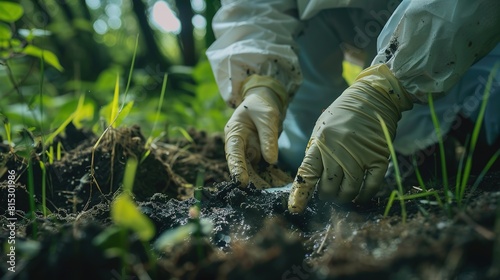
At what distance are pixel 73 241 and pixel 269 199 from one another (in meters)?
0.66

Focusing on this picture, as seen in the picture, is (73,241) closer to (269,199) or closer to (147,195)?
(269,199)

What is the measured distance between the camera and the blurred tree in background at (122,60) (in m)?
3.13

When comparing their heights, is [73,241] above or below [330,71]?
above

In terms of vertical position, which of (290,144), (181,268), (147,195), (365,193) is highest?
(181,268)

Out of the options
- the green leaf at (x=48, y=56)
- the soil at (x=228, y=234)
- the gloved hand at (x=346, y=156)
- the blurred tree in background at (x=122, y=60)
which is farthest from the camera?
the blurred tree in background at (x=122, y=60)

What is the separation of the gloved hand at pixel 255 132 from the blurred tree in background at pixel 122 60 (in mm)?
1136

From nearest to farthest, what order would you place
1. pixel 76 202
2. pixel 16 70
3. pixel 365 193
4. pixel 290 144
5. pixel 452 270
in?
1. pixel 452 270
2. pixel 365 193
3. pixel 76 202
4. pixel 290 144
5. pixel 16 70

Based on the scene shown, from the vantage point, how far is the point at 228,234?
3.92ft

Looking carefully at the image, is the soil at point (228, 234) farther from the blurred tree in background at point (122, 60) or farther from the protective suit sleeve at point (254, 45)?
the blurred tree in background at point (122, 60)

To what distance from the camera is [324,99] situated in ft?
7.59

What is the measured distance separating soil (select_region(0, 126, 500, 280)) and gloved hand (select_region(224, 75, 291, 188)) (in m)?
0.18

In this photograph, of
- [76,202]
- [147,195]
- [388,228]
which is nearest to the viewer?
[388,228]

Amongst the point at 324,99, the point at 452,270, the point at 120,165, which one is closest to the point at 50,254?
the point at 452,270

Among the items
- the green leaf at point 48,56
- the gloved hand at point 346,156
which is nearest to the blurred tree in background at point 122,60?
the green leaf at point 48,56
